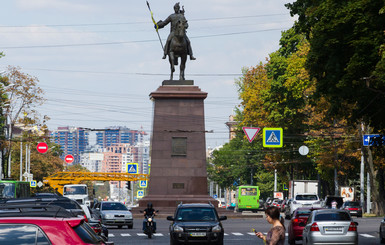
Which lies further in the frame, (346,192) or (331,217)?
(346,192)

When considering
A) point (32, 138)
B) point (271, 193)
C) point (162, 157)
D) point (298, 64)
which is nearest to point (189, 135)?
point (162, 157)

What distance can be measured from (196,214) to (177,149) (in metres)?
20.3

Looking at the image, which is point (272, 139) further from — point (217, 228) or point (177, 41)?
point (217, 228)

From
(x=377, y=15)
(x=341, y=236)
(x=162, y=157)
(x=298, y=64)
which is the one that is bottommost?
(x=341, y=236)

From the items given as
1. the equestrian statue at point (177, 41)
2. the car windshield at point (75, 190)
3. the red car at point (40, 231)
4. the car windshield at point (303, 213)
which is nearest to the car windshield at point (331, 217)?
the car windshield at point (303, 213)

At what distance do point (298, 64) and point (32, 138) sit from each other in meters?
30.3

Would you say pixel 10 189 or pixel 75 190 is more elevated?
pixel 75 190

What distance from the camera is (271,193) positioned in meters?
117

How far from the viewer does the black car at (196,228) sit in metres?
25.9

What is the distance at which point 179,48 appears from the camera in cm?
5012

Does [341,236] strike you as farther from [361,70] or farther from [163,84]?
[163,84]

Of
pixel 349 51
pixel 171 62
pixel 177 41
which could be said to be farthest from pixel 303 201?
pixel 349 51

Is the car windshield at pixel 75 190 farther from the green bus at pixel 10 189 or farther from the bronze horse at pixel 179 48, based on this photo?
the bronze horse at pixel 179 48

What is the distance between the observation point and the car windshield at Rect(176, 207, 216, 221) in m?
26.9
